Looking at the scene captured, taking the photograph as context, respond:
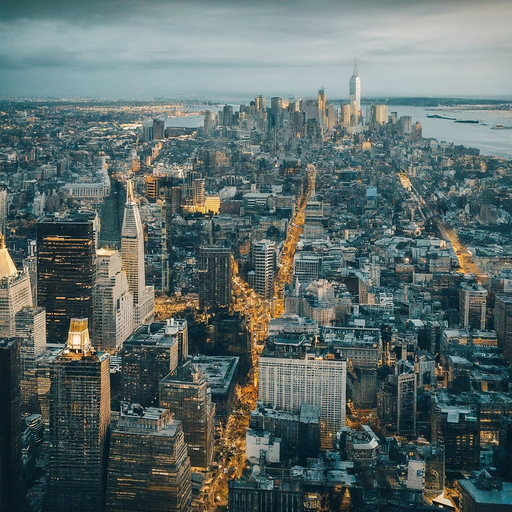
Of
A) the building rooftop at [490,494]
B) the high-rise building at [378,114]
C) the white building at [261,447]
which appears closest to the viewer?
the building rooftop at [490,494]

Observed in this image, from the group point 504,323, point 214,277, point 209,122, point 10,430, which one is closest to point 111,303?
point 214,277

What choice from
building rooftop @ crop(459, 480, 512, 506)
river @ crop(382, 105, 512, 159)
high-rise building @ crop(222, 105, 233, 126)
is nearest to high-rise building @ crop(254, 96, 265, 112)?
high-rise building @ crop(222, 105, 233, 126)

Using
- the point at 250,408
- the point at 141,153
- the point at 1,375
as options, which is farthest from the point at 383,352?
the point at 141,153

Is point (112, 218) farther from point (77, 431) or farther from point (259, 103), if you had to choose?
point (77, 431)

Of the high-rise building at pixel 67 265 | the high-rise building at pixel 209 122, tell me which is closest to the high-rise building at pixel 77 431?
the high-rise building at pixel 67 265

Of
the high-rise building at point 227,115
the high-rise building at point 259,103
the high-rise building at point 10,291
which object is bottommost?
the high-rise building at point 10,291

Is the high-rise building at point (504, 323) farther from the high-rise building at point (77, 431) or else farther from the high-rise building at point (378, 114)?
the high-rise building at point (378, 114)

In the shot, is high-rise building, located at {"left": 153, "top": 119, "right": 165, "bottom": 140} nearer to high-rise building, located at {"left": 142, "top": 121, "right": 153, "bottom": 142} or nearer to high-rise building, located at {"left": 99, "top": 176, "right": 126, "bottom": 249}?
high-rise building, located at {"left": 142, "top": 121, "right": 153, "bottom": 142}
